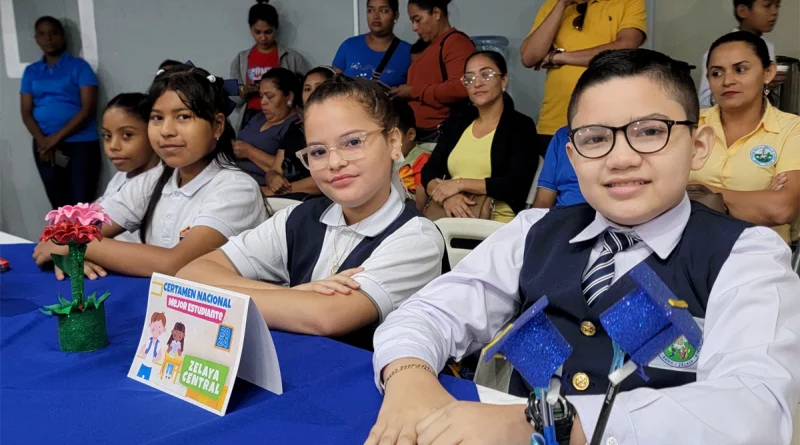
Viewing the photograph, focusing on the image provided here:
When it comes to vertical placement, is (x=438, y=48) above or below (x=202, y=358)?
above

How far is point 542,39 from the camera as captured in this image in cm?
342

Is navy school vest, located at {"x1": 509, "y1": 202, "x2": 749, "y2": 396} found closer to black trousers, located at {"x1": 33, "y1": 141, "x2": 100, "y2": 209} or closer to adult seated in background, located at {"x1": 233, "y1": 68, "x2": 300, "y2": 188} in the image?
adult seated in background, located at {"x1": 233, "y1": 68, "x2": 300, "y2": 188}

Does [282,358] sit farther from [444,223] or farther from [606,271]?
[444,223]

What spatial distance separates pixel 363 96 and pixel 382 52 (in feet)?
9.22

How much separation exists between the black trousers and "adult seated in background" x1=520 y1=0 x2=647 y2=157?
384 cm

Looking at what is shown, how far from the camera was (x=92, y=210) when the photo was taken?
4.33ft

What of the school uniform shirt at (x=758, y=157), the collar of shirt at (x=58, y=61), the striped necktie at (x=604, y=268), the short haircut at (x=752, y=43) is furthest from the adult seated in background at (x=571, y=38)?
the collar of shirt at (x=58, y=61)

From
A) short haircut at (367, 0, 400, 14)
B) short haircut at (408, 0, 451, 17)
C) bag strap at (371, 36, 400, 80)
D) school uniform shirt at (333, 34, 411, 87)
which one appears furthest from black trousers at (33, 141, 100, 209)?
short haircut at (408, 0, 451, 17)

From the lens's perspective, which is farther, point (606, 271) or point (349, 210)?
point (349, 210)

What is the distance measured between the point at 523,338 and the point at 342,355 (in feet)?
1.95

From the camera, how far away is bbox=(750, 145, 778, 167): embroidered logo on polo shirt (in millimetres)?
2475

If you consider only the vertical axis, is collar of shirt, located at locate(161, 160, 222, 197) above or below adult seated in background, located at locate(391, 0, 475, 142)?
below

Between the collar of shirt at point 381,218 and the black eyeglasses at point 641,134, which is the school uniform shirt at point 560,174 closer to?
the collar of shirt at point 381,218

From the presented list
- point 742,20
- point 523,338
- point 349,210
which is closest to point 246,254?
point 349,210
